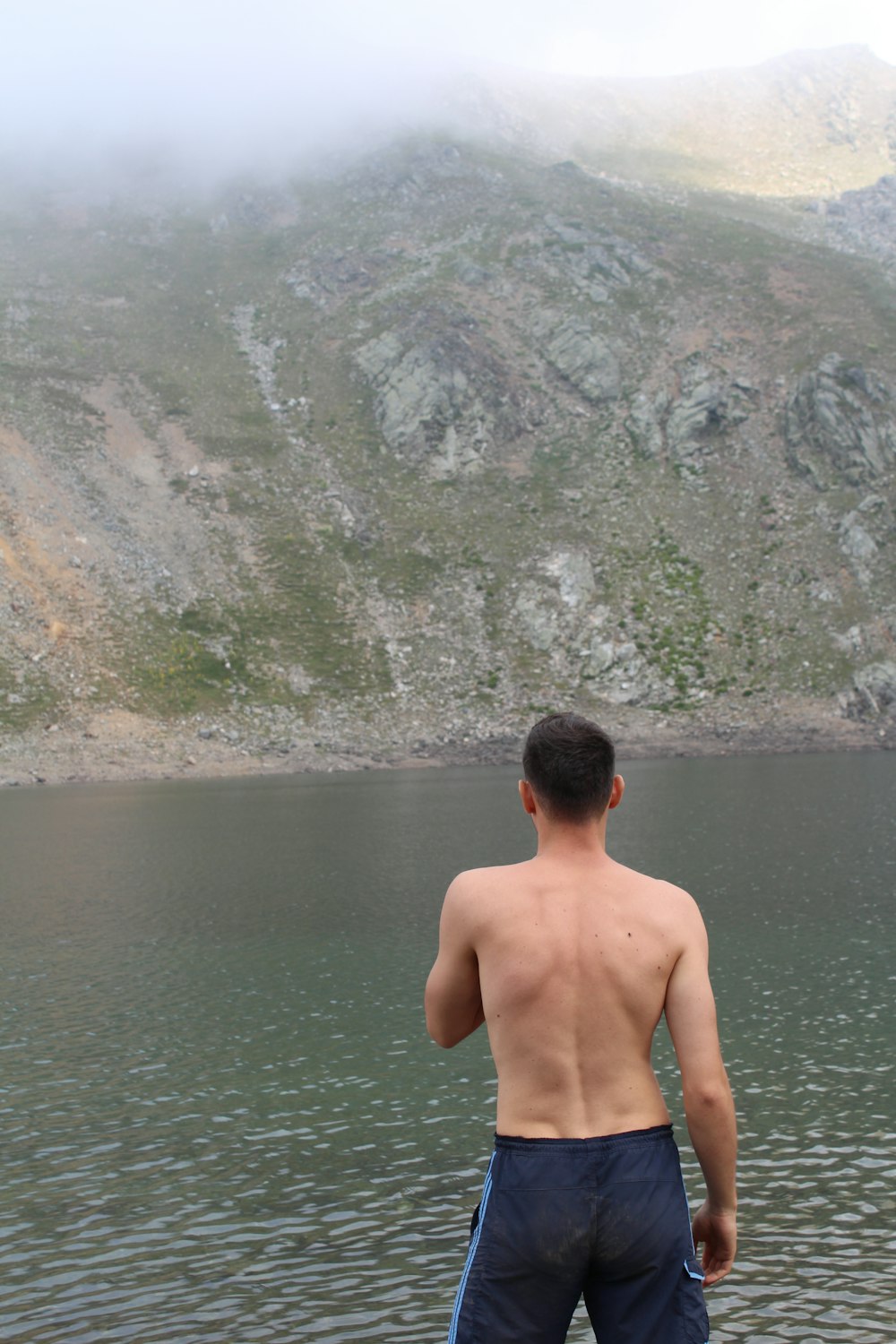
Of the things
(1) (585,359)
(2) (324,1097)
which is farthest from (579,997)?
(1) (585,359)

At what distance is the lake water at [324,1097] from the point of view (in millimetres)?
9641

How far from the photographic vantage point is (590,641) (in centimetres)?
8662

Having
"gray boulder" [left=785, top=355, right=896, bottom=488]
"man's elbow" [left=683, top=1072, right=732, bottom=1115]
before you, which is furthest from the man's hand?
"gray boulder" [left=785, top=355, right=896, bottom=488]

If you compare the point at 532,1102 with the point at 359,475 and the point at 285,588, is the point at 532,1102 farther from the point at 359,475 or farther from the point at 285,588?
the point at 359,475

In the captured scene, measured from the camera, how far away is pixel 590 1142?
4281 millimetres

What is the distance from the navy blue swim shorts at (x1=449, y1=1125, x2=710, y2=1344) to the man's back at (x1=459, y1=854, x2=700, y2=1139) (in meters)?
0.16

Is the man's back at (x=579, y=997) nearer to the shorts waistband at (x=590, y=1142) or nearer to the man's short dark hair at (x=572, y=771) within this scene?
the shorts waistband at (x=590, y=1142)

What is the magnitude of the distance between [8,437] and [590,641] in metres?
53.5

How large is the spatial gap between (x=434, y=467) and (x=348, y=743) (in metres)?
37.7

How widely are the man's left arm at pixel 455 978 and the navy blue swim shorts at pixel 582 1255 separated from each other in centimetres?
74

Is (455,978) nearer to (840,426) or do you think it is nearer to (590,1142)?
(590,1142)

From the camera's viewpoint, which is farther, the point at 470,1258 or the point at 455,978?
the point at 455,978

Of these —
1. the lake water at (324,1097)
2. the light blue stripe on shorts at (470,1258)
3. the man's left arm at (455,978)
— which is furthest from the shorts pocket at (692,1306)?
the lake water at (324,1097)

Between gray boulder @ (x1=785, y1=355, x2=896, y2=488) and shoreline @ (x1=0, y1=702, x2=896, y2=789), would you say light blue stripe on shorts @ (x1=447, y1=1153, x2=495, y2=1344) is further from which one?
gray boulder @ (x1=785, y1=355, x2=896, y2=488)
